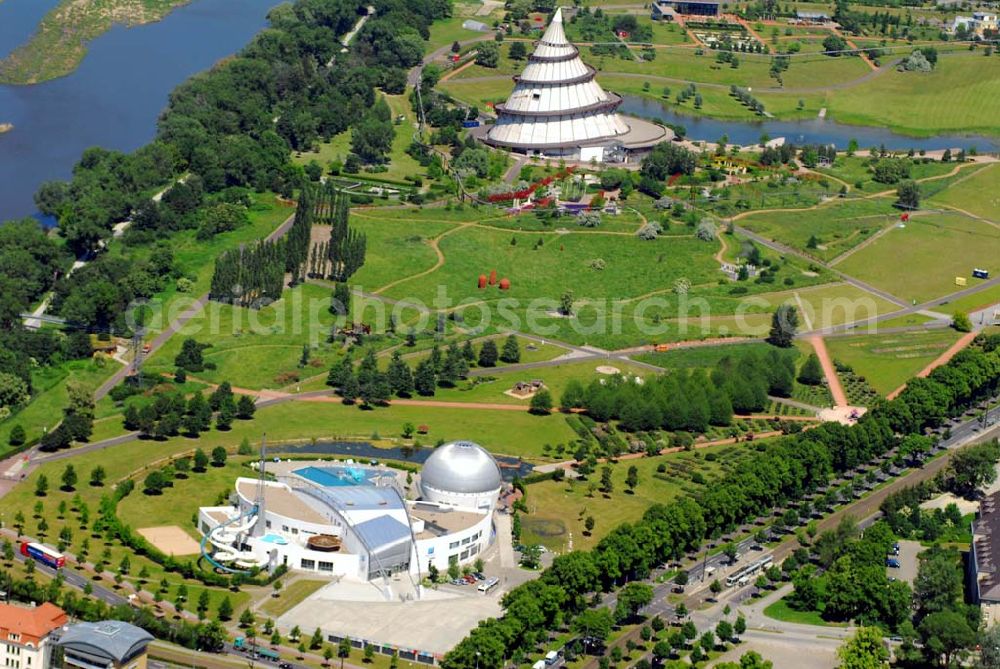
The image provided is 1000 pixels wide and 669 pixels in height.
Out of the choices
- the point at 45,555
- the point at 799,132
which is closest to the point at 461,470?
the point at 45,555

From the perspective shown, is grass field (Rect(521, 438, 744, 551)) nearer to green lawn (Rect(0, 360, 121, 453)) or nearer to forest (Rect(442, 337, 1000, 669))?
forest (Rect(442, 337, 1000, 669))

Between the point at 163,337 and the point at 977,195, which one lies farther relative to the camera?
the point at 977,195

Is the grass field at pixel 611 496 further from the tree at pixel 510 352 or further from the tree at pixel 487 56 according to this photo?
the tree at pixel 487 56

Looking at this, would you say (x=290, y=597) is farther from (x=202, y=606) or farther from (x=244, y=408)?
(x=244, y=408)

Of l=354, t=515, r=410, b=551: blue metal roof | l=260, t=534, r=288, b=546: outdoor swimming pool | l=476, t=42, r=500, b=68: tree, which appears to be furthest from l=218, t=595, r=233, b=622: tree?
l=476, t=42, r=500, b=68: tree

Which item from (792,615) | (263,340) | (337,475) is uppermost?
(263,340)

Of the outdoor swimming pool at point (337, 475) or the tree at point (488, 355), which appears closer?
the outdoor swimming pool at point (337, 475)

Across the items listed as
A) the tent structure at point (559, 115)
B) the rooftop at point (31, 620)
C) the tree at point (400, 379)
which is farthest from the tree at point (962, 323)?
the rooftop at point (31, 620)
